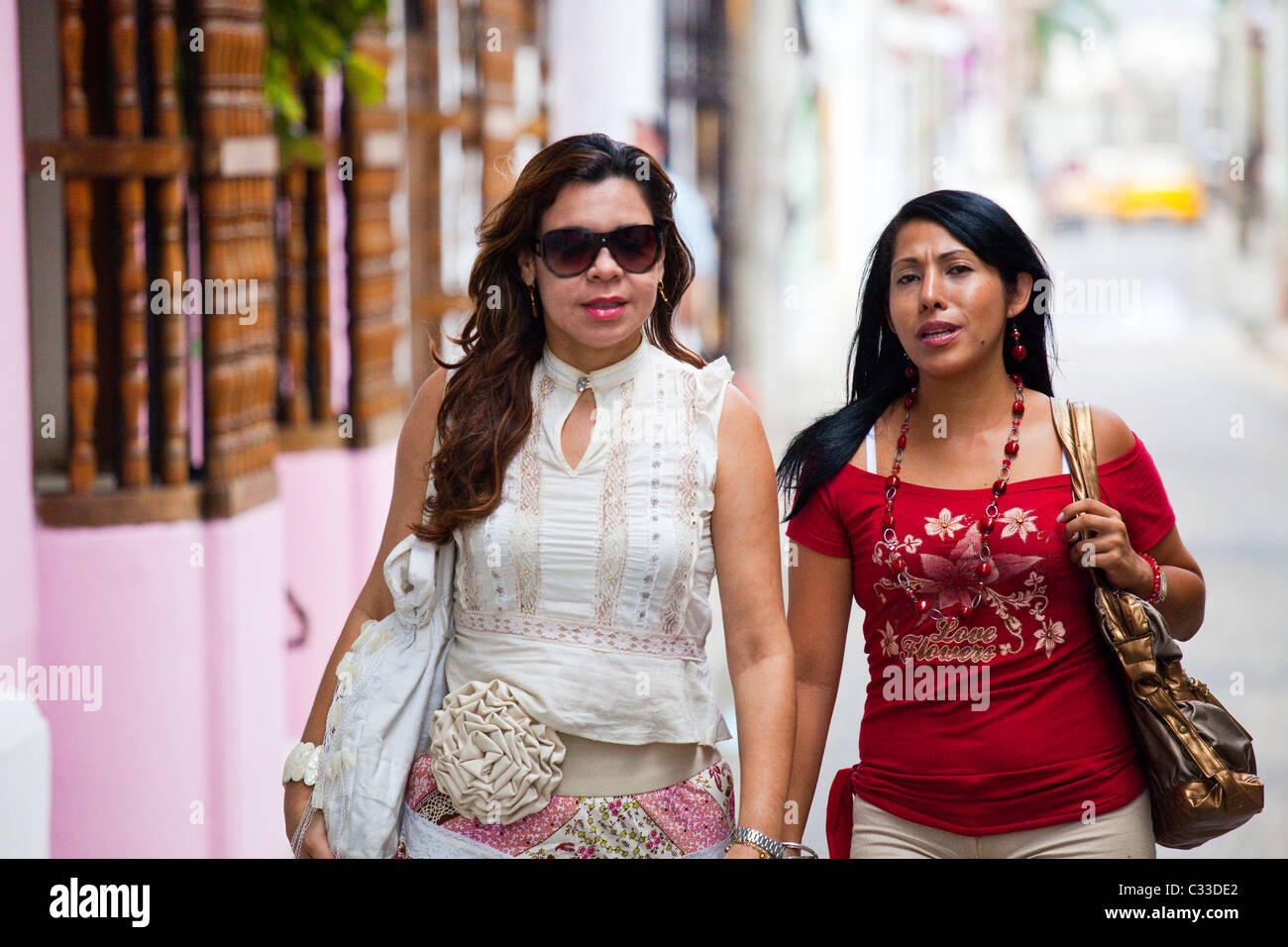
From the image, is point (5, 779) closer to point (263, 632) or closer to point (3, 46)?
point (263, 632)

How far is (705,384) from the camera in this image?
2.79 m

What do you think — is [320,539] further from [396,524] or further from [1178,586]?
[1178,586]

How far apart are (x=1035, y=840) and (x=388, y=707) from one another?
1.03m

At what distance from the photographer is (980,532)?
9.05 feet

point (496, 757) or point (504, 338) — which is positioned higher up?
point (504, 338)

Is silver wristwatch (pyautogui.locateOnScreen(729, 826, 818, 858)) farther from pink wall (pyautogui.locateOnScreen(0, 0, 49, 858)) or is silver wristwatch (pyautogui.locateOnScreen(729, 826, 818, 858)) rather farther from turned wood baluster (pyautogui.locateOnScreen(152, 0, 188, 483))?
turned wood baluster (pyautogui.locateOnScreen(152, 0, 188, 483))

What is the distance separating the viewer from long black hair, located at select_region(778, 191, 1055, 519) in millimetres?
2814

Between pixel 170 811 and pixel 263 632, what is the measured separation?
0.60 m

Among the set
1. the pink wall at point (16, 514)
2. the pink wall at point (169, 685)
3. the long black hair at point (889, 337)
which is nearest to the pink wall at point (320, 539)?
the pink wall at point (169, 685)

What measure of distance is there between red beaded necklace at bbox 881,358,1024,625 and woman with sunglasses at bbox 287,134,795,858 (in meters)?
0.21

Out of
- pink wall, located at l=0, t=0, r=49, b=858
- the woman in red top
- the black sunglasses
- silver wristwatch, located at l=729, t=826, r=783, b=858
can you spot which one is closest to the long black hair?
the woman in red top

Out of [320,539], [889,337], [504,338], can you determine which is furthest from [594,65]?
[504,338]
